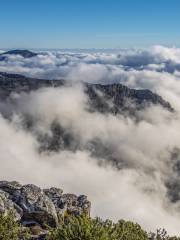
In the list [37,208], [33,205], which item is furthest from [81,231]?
[33,205]

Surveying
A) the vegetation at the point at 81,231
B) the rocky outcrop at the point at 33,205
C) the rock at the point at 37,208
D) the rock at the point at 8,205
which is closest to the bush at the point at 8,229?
the vegetation at the point at 81,231

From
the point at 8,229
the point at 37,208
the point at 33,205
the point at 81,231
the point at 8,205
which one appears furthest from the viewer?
the point at 33,205

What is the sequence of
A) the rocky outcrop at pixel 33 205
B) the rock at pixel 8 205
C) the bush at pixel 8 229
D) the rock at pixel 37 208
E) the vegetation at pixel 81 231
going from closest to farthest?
the vegetation at pixel 81 231
the bush at pixel 8 229
the rock at pixel 8 205
the rocky outcrop at pixel 33 205
the rock at pixel 37 208

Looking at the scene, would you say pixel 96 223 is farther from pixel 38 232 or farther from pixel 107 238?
pixel 38 232

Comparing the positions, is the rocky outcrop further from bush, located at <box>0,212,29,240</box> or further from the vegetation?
bush, located at <box>0,212,29,240</box>

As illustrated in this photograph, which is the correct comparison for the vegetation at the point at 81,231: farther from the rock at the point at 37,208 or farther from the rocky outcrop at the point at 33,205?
A: the rock at the point at 37,208

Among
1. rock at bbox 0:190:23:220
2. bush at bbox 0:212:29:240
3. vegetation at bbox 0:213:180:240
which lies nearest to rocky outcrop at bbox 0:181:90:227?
rock at bbox 0:190:23:220

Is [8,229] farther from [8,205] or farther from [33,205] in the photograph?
[33,205]

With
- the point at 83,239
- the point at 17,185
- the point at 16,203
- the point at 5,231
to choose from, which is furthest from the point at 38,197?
the point at 83,239
